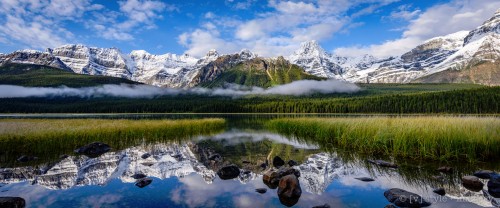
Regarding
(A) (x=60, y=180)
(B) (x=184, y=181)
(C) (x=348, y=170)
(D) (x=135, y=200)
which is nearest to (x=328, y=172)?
(C) (x=348, y=170)

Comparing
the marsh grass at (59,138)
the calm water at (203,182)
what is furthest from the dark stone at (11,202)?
the marsh grass at (59,138)

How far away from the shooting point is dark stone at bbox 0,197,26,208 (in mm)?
9891

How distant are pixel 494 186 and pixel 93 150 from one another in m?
24.2

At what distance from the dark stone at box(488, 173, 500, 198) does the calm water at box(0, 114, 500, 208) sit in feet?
1.44

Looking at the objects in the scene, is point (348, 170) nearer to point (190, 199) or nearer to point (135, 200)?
point (190, 199)

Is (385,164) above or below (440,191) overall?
below

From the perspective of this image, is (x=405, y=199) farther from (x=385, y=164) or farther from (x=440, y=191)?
(x=385, y=164)

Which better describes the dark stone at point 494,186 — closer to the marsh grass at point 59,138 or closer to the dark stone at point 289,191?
the dark stone at point 289,191

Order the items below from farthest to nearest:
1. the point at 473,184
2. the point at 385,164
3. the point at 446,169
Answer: the point at 385,164, the point at 446,169, the point at 473,184

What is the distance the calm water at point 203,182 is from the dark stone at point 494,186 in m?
0.44

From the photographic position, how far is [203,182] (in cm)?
1413

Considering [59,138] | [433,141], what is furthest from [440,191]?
[59,138]

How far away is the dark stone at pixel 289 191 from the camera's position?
11125 mm

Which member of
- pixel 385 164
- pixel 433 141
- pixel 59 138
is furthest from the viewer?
pixel 59 138
